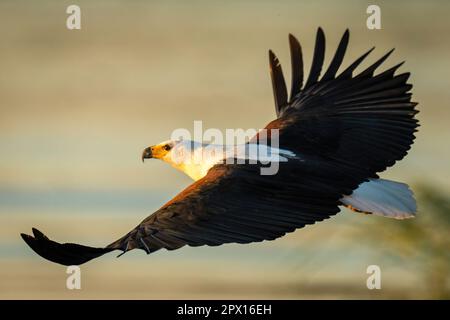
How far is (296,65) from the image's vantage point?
13.5m

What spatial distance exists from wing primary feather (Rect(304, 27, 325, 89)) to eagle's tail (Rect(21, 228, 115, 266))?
118 inches

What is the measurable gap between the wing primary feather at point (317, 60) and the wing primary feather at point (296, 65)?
8 centimetres

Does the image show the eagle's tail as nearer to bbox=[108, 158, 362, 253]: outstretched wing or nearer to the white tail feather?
bbox=[108, 158, 362, 253]: outstretched wing

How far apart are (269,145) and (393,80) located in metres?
1.17

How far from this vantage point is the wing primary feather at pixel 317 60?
1337 cm

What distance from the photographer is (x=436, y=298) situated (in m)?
13.7

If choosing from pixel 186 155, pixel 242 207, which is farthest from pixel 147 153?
pixel 242 207

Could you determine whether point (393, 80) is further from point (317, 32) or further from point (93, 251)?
point (93, 251)

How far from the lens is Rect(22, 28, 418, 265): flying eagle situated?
11.5 metres

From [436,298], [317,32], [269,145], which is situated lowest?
[436,298]

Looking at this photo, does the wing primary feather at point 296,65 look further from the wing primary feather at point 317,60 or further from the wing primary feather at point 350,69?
the wing primary feather at point 350,69

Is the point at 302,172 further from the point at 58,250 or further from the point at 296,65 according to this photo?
the point at 58,250

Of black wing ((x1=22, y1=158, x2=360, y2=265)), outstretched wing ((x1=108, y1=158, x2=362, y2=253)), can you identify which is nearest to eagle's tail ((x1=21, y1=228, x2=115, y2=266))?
black wing ((x1=22, y1=158, x2=360, y2=265))

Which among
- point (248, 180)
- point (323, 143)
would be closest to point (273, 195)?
point (248, 180)
